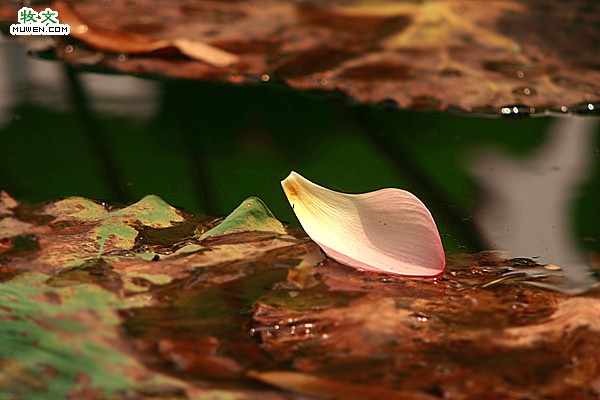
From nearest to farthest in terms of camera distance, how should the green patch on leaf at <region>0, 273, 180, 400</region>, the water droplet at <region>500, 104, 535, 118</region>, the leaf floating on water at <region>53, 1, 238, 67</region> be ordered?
the green patch on leaf at <region>0, 273, 180, 400</region> → the water droplet at <region>500, 104, 535, 118</region> → the leaf floating on water at <region>53, 1, 238, 67</region>

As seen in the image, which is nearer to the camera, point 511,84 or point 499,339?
point 499,339

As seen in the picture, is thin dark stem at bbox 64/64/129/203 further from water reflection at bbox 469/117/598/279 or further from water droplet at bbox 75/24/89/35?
water reflection at bbox 469/117/598/279

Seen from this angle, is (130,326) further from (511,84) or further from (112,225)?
(511,84)

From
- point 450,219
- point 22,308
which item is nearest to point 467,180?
point 450,219

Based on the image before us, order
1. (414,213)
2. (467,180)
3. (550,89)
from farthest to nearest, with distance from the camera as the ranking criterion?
(550,89), (467,180), (414,213)

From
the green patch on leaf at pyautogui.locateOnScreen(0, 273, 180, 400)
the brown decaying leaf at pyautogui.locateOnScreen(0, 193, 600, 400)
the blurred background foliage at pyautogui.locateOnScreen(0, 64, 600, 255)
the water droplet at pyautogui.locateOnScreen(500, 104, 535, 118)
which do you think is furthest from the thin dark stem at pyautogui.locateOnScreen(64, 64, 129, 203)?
the water droplet at pyautogui.locateOnScreen(500, 104, 535, 118)
